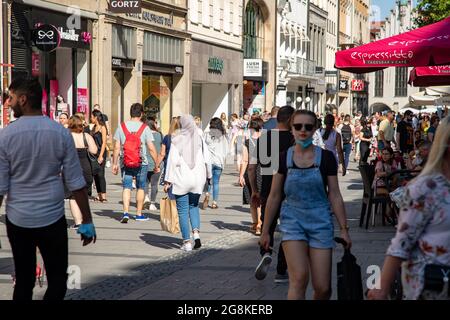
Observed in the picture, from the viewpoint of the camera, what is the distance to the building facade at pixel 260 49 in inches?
2071

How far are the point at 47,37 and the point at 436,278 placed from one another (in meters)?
22.8

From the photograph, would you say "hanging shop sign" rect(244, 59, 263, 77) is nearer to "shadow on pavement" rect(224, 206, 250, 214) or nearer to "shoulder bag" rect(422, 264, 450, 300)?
"shadow on pavement" rect(224, 206, 250, 214)

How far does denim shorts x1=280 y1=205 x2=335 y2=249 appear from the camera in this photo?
7.00 m

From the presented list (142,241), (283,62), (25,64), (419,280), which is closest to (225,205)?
(142,241)

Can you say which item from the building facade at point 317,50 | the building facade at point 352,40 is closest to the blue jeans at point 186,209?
the building facade at point 317,50

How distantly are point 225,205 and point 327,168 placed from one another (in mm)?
11797

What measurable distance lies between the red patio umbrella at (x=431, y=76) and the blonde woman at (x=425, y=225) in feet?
41.2

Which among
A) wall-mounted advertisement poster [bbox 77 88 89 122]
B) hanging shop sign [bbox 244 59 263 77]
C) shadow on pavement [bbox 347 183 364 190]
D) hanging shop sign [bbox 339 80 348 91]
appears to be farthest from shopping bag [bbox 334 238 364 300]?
hanging shop sign [bbox 339 80 348 91]

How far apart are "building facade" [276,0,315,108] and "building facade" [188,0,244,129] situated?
26.5 ft

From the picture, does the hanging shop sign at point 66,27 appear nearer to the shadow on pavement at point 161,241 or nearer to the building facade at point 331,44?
the shadow on pavement at point 161,241
